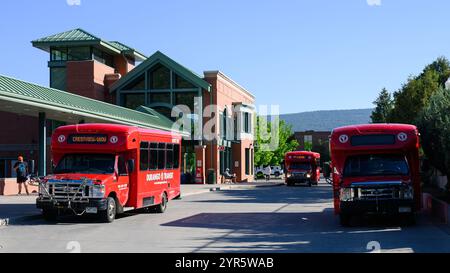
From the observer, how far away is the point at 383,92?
7338 cm

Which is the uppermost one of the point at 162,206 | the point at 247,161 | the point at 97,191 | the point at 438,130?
the point at 438,130

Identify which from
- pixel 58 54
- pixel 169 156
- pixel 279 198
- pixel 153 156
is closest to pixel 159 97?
pixel 58 54

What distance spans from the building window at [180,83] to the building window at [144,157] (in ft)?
107

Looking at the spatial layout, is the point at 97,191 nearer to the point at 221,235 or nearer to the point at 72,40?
the point at 221,235

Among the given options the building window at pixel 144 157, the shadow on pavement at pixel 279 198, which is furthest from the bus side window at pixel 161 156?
the shadow on pavement at pixel 279 198

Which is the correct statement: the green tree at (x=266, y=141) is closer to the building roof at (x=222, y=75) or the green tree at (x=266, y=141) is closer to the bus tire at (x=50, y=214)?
the building roof at (x=222, y=75)

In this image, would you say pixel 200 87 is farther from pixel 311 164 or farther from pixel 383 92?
pixel 383 92

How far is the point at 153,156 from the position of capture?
72.1 feet

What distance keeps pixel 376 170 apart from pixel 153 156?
25.9ft

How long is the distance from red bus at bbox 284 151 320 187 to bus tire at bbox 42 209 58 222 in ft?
110

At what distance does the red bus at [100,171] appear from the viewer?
18.4 meters

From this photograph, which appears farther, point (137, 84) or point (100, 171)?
point (137, 84)

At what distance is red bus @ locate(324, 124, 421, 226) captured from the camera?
16969mm
